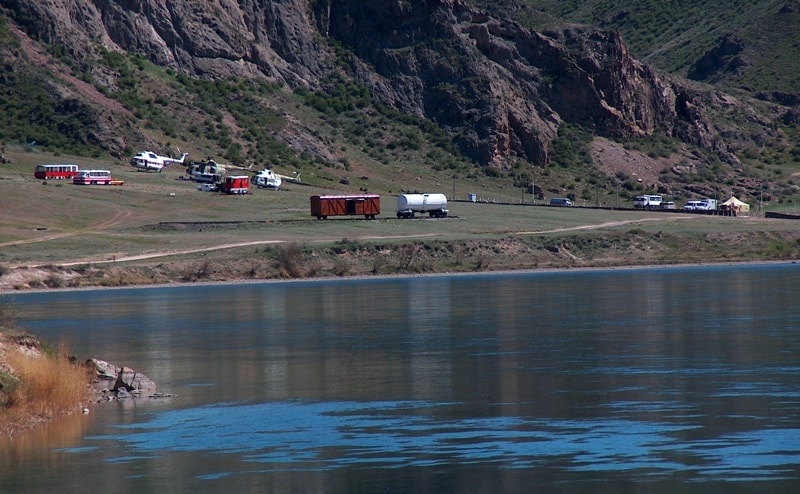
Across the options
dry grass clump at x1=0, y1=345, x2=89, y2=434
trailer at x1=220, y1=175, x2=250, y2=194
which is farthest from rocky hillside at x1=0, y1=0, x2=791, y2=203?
dry grass clump at x1=0, y1=345, x2=89, y2=434

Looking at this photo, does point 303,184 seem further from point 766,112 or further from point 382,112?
point 766,112

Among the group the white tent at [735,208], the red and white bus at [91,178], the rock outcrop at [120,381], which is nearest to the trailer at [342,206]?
the red and white bus at [91,178]

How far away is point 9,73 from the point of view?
380 feet

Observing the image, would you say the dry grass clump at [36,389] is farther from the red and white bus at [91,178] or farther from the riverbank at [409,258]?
the red and white bus at [91,178]

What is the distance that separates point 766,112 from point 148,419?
139753mm

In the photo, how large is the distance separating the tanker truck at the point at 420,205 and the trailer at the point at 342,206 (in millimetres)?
2251

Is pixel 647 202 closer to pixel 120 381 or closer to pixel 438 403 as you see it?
pixel 120 381

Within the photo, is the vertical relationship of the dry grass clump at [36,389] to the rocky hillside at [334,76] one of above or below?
below

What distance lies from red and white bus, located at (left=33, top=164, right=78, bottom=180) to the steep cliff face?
2744cm

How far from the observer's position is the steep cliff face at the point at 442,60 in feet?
425

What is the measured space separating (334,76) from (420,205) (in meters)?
42.1

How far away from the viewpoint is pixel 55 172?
101m

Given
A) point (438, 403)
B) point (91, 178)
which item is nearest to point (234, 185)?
point (91, 178)

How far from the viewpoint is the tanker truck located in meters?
98.4
